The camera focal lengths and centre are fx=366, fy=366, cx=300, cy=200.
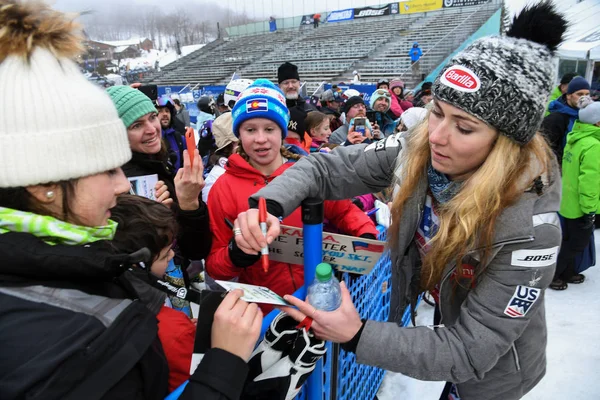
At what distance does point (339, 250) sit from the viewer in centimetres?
135

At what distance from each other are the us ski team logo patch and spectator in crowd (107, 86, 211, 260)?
1.35 metres

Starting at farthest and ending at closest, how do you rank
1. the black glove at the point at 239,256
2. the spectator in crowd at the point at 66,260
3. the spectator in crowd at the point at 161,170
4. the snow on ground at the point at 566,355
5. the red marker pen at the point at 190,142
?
1. the snow on ground at the point at 566,355
2. the spectator in crowd at the point at 161,170
3. the red marker pen at the point at 190,142
4. the black glove at the point at 239,256
5. the spectator in crowd at the point at 66,260

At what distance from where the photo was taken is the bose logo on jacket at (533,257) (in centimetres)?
109

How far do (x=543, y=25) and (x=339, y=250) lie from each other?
40.0 inches

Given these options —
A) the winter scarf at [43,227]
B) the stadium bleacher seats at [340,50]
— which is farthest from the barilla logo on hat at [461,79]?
the stadium bleacher seats at [340,50]

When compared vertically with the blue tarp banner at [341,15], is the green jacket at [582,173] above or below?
below

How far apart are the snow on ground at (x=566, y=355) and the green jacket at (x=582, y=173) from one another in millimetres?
826

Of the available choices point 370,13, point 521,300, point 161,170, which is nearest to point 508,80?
point 521,300

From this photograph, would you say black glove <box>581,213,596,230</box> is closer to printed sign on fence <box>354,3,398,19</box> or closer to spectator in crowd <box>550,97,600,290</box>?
spectator in crowd <box>550,97,600,290</box>

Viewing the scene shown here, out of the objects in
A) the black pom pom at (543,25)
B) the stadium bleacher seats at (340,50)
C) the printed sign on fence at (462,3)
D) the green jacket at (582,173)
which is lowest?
the green jacket at (582,173)

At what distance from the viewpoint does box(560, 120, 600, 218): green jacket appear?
3.44 metres

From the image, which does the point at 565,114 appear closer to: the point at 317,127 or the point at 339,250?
the point at 317,127

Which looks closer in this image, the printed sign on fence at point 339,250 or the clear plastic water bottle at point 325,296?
the clear plastic water bottle at point 325,296

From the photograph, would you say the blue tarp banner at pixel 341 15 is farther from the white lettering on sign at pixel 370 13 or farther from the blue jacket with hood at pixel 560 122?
the blue jacket with hood at pixel 560 122
